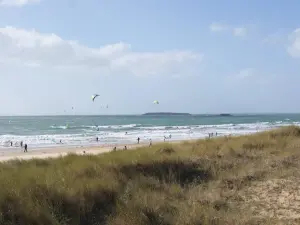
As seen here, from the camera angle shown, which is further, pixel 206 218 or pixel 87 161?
pixel 87 161

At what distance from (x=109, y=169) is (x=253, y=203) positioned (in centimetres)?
342

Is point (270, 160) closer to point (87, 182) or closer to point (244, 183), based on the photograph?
point (244, 183)

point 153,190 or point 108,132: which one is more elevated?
point 153,190

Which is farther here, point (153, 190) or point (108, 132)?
point (108, 132)

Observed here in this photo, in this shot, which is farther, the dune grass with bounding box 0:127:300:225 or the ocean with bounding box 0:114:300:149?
the ocean with bounding box 0:114:300:149

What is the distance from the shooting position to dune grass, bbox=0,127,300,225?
6133 mm

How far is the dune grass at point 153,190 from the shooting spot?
20.1 feet

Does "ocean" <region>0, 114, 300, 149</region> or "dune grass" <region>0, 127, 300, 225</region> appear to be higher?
"dune grass" <region>0, 127, 300, 225</region>

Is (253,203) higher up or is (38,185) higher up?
(38,185)

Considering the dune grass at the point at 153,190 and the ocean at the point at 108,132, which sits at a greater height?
the dune grass at the point at 153,190

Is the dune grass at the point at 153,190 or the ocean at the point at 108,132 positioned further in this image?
the ocean at the point at 108,132

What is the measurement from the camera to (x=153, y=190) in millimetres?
7730

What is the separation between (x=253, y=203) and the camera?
7.48 meters

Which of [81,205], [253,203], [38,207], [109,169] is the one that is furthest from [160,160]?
[38,207]
